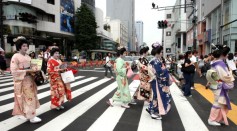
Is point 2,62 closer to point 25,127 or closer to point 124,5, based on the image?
point 25,127

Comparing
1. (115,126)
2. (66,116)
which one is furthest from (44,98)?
(115,126)

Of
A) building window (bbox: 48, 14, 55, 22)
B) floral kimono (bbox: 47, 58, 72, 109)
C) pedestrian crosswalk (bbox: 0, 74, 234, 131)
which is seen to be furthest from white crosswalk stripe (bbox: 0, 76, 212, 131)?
building window (bbox: 48, 14, 55, 22)

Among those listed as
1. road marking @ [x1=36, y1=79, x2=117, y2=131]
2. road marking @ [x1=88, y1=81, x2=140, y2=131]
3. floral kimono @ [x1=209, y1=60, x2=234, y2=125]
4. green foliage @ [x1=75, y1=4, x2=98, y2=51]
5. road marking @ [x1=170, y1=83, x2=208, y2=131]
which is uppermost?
green foliage @ [x1=75, y1=4, x2=98, y2=51]

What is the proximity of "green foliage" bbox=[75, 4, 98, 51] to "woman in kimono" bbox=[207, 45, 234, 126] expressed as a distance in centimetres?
4265

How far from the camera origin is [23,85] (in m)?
5.03

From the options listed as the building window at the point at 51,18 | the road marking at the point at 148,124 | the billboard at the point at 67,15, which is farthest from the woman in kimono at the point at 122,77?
the billboard at the point at 67,15

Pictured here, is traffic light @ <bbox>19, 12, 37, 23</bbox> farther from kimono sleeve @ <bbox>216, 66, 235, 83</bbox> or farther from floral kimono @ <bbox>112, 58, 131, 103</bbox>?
kimono sleeve @ <bbox>216, 66, 235, 83</bbox>

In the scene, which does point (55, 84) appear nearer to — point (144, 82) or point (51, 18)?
point (144, 82)

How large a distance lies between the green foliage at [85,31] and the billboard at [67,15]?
138 cm

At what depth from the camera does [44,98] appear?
309 inches

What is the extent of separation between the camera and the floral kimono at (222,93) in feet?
15.7

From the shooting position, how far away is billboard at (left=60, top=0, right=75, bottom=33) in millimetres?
44463

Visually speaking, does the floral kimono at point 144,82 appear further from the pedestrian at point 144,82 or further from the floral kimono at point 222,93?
the floral kimono at point 222,93

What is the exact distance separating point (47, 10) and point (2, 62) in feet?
84.6
